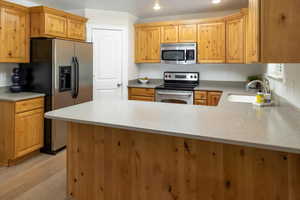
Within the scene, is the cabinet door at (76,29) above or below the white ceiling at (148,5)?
below

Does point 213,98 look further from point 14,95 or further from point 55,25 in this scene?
point 14,95

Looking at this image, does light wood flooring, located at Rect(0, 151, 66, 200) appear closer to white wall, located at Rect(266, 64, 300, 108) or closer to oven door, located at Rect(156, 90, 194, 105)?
oven door, located at Rect(156, 90, 194, 105)

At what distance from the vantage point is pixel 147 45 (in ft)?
16.1

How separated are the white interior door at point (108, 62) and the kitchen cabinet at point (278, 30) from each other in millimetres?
3467

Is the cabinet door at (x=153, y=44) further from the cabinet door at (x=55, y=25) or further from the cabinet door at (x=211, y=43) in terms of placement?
the cabinet door at (x=55, y=25)

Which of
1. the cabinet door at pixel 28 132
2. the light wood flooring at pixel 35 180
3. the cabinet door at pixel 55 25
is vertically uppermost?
the cabinet door at pixel 55 25

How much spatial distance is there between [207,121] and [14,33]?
9.95ft

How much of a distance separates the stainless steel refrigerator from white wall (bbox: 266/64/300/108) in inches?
116

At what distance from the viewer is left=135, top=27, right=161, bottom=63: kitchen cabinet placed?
479cm

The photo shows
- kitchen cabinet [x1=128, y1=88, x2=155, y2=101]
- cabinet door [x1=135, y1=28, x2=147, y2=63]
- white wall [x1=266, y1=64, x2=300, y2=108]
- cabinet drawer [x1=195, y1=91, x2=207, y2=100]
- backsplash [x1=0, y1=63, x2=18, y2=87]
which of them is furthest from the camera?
cabinet door [x1=135, y1=28, x2=147, y2=63]

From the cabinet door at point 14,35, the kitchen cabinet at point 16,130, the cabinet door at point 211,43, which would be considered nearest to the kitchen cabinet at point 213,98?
the cabinet door at point 211,43

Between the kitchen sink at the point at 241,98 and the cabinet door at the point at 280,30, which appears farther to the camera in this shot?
the kitchen sink at the point at 241,98

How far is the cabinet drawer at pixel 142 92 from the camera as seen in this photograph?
4571 millimetres

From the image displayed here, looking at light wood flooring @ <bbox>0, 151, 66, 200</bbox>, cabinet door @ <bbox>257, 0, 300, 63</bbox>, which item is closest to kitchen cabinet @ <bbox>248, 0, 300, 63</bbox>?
cabinet door @ <bbox>257, 0, 300, 63</bbox>
